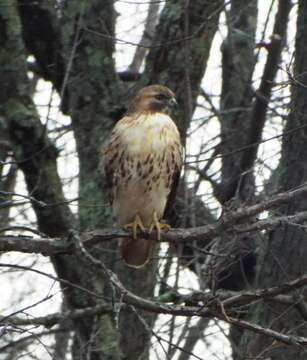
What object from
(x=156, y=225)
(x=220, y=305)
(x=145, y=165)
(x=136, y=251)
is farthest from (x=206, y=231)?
(x=136, y=251)

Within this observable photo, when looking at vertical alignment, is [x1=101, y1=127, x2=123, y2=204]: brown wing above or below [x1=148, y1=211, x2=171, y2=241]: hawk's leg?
above

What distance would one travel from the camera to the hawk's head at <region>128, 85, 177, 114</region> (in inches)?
204

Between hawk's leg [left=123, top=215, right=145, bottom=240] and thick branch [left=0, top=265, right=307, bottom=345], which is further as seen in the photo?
hawk's leg [left=123, top=215, right=145, bottom=240]

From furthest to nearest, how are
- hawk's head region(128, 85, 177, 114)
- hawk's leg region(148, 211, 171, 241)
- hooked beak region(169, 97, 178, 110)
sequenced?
hooked beak region(169, 97, 178, 110)
hawk's head region(128, 85, 177, 114)
hawk's leg region(148, 211, 171, 241)

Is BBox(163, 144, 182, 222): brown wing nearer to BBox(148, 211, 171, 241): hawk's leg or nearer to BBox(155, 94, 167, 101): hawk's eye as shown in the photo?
BBox(148, 211, 171, 241): hawk's leg

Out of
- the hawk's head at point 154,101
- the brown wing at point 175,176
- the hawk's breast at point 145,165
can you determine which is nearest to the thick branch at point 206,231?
the hawk's breast at point 145,165

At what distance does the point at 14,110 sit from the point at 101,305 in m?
1.23

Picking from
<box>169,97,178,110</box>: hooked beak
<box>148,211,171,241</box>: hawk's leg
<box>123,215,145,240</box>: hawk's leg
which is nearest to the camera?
<box>148,211,171,241</box>: hawk's leg

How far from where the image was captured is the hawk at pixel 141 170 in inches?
192

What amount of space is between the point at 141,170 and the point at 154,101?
1.75ft

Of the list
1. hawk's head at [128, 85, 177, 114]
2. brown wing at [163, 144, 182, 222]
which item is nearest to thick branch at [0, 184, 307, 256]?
brown wing at [163, 144, 182, 222]

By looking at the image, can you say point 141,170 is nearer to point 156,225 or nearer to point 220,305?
point 156,225

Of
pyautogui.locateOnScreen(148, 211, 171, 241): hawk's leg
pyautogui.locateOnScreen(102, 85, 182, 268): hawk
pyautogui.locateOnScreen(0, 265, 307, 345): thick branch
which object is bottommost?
pyautogui.locateOnScreen(0, 265, 307, 345): thick branch

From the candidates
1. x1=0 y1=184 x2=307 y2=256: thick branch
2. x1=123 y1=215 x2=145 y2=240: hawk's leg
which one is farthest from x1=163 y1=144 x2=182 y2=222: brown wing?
x1=0 y1=184 x2=307 y2=256: thick branch
